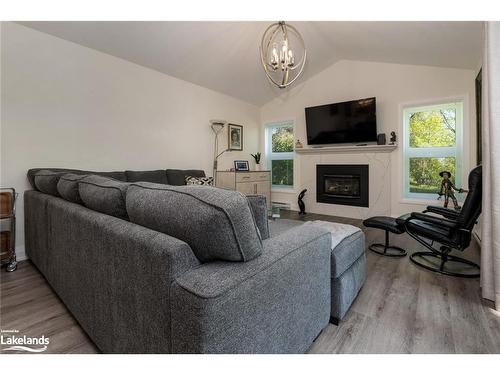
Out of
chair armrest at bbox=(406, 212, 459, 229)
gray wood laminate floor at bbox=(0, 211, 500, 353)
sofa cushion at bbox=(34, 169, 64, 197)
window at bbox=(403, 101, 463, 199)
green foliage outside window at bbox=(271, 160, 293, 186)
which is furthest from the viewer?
green foliage outside window at bbox=(271, 160, 293, 186)

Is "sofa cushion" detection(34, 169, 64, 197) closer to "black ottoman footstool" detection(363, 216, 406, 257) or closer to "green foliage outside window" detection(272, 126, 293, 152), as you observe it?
"black ottoman footstool" detection(363, 216, 406, 257)

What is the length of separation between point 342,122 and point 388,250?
2528 millimetres

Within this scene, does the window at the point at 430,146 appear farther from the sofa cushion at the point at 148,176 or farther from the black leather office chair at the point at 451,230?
the sofa cushion at the point at 148,176

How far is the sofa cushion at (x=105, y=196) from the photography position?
1.22m

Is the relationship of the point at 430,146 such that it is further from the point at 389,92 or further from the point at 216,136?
the point at 216,136

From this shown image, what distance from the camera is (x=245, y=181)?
4.73m

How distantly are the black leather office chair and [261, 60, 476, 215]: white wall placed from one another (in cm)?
161

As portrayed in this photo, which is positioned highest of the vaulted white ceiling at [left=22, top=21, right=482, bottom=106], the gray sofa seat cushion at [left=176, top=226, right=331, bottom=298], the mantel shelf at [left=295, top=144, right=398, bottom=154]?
the vaulted white ceiling at [left=22, top=21, right=482, bottom=106]

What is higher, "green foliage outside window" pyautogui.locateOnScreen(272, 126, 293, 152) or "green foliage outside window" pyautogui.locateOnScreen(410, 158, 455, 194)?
"green foliage outside window" pyautogui.locateOnScreen(272, 126, 293, 152)

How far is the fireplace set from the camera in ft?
14.8

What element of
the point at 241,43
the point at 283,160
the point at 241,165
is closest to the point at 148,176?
the point at 241,165

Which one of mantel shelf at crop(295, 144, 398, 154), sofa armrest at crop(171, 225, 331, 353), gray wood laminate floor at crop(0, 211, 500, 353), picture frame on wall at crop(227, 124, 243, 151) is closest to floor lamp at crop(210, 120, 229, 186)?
picture frame on wall at crop(227, 124, 243, 151)

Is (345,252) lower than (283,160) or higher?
lower
